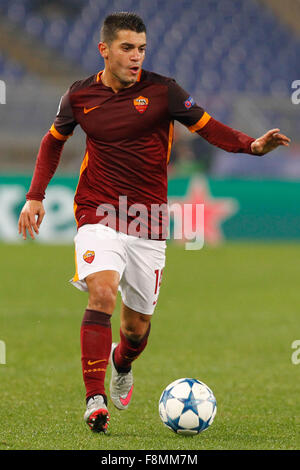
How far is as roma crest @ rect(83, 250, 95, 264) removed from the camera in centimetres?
435

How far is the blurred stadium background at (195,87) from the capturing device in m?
15.7

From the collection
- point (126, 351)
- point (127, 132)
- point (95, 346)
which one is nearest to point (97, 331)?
point (95, 346)

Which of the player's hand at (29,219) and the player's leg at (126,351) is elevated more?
the player's hand at (29,219)

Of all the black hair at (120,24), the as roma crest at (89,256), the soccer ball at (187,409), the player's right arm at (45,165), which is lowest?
the soccer ball at (187,409)

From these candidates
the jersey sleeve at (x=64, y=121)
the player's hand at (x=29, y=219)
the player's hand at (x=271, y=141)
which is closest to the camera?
the player's hand at (x=271, y=141)

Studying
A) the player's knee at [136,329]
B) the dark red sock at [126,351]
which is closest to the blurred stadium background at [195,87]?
the dark red sock at [126,351]

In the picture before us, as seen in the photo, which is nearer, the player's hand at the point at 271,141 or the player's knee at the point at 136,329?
the player's hand at the point at 271,141

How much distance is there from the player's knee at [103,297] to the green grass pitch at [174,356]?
0.61 metres

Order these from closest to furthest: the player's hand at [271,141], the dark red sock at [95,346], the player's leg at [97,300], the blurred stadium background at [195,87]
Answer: the player's leg at [97,300], the dark red sock at [95,346], the player's hand at [271,141], the blurred stadium background at [195,87]

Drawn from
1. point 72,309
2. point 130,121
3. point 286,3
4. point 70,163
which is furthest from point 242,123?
point 130,121

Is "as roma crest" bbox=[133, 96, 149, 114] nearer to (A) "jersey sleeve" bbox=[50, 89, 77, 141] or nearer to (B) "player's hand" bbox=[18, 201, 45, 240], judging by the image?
(A) "jersey sleeve" bbox=[50, 89, 77, 141]

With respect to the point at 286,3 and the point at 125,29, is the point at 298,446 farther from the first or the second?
the point at 286,3

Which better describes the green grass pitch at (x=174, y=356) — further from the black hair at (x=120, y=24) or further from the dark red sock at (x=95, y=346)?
the black hair at (x=120, y=24)

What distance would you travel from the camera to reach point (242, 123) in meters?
17.1
